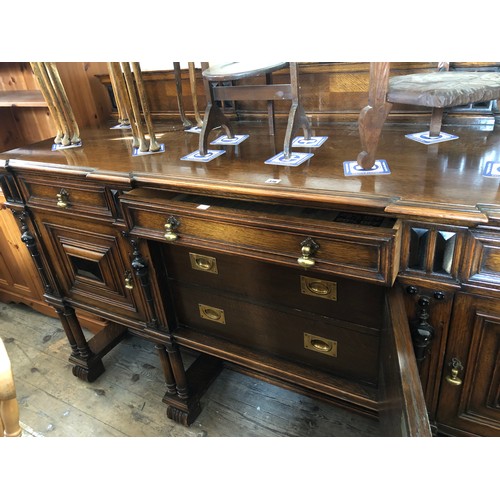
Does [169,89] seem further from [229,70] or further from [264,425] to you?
[264,425]

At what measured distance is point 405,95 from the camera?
0.80 metres

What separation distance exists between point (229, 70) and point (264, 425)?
3.73 ft

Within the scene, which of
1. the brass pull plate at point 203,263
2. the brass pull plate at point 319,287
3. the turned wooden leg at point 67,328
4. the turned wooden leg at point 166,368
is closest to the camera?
the brass pull plate at point 319,287

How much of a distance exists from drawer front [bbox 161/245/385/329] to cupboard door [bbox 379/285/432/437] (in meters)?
0.15

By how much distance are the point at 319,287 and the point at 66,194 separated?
793mm

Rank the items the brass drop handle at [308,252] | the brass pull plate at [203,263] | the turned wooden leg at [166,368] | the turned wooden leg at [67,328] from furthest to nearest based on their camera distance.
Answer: the turned wooden leg at [67,328] < the turned wooden leg at [166,368] < the brass pull plate at [203,263] < the brass drop handle at [308,252]

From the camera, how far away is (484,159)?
0.88 m

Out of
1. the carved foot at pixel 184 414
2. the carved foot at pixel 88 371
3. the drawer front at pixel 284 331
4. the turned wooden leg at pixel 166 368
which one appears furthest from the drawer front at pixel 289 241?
the carved foot at pixel 88 371

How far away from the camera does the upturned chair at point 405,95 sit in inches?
30.8

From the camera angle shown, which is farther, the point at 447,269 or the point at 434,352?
the point at 434,352

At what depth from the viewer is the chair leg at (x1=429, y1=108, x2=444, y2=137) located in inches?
39.7

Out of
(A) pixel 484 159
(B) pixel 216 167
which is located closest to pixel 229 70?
(B) pixel 216 167

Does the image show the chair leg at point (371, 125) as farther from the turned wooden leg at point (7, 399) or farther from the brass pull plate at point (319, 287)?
the turned wooden leg at point (7, 399)
